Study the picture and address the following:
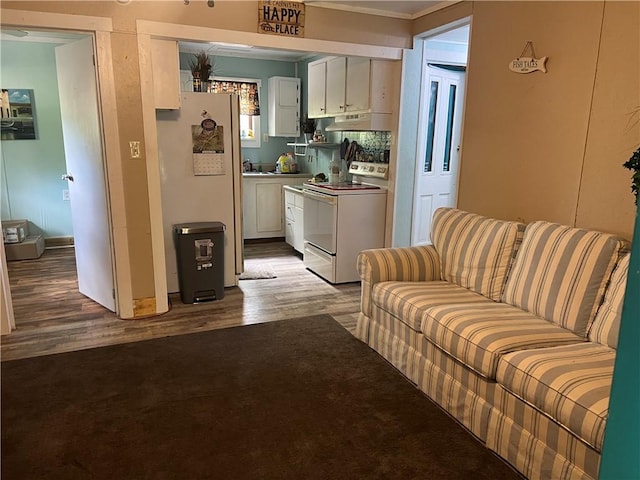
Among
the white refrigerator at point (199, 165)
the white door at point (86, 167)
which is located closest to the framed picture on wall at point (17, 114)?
the white door at point (86, 167)

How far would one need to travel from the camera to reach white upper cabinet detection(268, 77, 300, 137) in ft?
19.8

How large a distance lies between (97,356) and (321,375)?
55.9 inches

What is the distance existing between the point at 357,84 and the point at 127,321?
2.90 meters

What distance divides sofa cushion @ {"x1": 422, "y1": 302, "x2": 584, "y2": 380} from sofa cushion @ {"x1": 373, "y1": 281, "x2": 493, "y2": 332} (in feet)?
0.30

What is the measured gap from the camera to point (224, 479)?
1813 millimetres

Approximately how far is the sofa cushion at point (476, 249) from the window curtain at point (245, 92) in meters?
3.91

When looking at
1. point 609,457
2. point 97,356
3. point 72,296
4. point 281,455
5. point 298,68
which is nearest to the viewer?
point 609,457

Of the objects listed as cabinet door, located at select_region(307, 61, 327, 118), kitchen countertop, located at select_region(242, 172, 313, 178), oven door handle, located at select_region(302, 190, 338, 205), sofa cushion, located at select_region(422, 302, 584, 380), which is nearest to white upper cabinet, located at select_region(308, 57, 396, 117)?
cabinet door, located at select_region(307, 61, 327, 118)

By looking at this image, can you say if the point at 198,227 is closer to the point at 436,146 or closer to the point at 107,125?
the point at 107,125

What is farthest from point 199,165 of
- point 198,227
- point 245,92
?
point 245,92

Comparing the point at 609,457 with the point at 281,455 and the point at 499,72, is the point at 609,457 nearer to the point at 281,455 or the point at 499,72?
the point at 281,455

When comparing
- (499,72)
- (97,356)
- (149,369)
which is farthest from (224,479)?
(499,72)

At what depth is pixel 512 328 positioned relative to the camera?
2092mm

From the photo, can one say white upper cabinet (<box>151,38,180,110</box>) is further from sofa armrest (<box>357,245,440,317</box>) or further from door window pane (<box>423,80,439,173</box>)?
door window pane (<box>423,80,439,173</box>)
